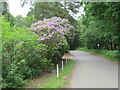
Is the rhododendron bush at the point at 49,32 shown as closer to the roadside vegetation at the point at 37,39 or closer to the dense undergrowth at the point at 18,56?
the roadside vegetation at the point at 37,39

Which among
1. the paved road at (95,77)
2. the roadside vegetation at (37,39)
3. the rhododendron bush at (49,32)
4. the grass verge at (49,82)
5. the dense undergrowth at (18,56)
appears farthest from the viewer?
the rhododendron bush at (49,32)

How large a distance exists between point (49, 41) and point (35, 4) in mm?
8619

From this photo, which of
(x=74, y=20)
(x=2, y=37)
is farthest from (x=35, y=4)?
(x=2, y=37)

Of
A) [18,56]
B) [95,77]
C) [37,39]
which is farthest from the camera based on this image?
[95,77]

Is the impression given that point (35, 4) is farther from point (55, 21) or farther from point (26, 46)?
point (26, 46)

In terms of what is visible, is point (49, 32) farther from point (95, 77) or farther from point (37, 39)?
point (95, 77)

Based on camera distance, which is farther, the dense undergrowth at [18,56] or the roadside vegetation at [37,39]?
the roadside vegetation at [37,39]

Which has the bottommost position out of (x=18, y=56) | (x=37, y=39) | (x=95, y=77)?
(x=95, y=77)

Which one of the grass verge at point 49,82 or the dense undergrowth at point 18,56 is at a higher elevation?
the dense undergrowth at point 18,56

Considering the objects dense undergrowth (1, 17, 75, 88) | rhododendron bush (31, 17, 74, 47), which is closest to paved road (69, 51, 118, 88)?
dense undergrowth (1, 17, 75, 88)

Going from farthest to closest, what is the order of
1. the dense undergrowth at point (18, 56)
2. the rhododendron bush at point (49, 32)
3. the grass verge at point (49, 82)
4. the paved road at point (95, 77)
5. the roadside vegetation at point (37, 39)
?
1. the rhododendron bush at point (49, 32)
2. the paved road at point (95, 77)
3. the grass verge at point (49, 82)
4. the roadside vegetation at point (37, 39)
5. the dense undergrowth at point (18, 56)

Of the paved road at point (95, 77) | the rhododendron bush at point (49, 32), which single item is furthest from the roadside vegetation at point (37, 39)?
the paved road at point (95, 77)

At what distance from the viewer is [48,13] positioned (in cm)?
1583

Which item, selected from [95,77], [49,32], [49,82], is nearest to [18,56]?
[49,82]
